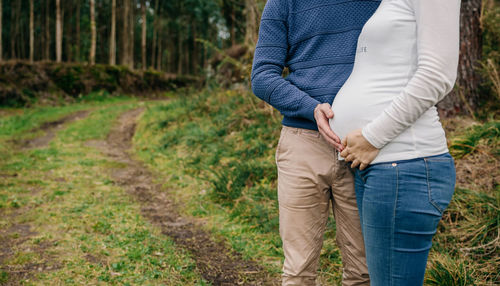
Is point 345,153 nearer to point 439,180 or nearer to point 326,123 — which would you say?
point 326,123

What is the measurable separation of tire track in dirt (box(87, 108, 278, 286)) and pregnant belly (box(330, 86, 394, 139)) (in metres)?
1.85

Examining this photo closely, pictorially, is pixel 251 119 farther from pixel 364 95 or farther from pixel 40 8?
pixel 40 8

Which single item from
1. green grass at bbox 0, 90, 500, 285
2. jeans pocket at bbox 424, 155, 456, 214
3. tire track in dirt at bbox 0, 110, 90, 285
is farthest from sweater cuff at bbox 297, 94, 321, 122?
tire track in dirt at bbox 0, 110, 90, 285

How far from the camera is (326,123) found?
4.85ft

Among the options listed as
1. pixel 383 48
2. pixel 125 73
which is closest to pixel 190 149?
pixel 383 48

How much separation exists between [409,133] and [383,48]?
12.1 inches

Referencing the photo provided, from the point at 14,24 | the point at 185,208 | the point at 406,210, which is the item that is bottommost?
the point at 185,208

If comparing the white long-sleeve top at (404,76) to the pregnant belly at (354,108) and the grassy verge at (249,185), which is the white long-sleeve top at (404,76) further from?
the grassy verge at (249,185)

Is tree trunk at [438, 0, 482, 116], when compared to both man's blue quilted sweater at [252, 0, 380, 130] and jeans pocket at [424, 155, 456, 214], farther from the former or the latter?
jeans pocket at [424, 155, 456, 214]

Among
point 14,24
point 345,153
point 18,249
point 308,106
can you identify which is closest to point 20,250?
point 18,249

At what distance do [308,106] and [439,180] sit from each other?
56 centimetres

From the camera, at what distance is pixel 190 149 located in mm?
6699

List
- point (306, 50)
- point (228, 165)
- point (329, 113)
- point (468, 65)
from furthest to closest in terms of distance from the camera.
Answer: point (228, 165), point (468, 65), point (306, 50), point (329, 113)

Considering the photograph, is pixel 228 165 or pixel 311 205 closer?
pixel 311 205
